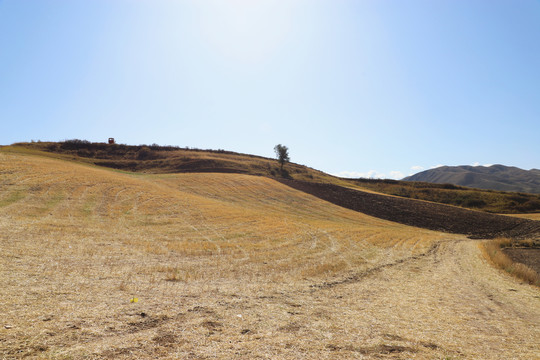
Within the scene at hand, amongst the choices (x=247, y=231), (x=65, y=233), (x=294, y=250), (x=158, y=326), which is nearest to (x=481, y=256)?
(x=294, y=250)

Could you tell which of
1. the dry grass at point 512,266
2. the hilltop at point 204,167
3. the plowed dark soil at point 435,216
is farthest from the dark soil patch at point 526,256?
the hilltop at point 204,167

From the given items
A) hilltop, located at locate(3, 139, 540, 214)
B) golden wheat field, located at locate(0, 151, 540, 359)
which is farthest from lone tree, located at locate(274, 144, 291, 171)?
golden wheat field, located at locate(0, 151, 540, 359)

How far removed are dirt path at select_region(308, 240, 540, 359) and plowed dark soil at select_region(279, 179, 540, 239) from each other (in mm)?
21924

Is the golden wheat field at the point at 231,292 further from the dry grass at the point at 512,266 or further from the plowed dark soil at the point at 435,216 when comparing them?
the plowed dark soil at the point at 435,216

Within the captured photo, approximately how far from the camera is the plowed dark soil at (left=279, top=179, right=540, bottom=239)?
35.7m

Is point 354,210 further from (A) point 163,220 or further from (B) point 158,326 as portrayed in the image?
(B) point 158,326

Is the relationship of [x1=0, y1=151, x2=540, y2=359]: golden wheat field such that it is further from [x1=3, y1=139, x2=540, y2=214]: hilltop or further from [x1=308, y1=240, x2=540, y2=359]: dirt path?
[x1=3, y1=139, x2=540, y2=214]: hilltop

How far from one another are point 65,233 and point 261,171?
56.3 meters

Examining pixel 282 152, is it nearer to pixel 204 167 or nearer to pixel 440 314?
pixel 204 167

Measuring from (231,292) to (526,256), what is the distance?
2514cm

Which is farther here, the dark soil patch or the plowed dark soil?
the plowed dark soil

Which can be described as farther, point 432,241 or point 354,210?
point 354,210

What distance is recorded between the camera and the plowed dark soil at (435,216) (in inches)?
1406

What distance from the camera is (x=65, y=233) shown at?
1644 centimetres
